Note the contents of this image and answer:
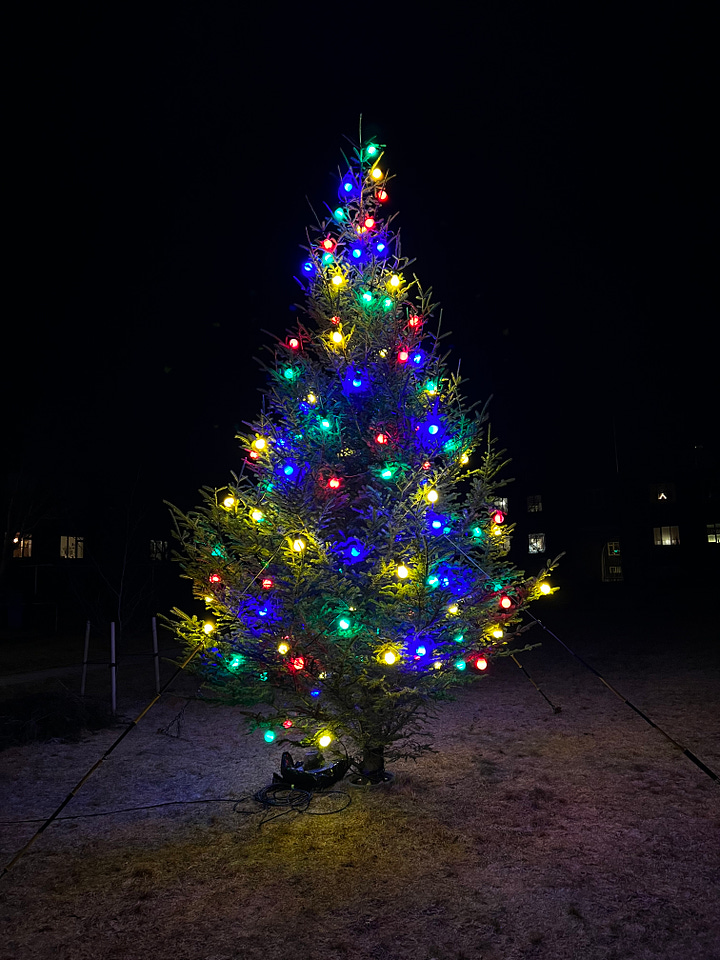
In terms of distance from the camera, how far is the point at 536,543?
151ft

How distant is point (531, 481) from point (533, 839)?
42520mm

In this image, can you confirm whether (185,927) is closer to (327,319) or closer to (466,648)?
(466,648)

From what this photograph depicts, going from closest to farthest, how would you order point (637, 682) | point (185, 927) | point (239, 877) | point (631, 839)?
point (185, 927) → point (239, 877) → point (631, 839) → point (637, 682)

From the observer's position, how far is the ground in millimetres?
4414

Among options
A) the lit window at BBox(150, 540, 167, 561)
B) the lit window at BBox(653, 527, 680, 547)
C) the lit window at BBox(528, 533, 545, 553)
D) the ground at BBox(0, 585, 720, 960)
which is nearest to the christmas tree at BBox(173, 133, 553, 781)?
the ground at BBox(0, 585, 720, 960)

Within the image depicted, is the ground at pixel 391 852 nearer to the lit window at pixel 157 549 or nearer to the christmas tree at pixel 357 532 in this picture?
the christmas tree at pixel 357 532

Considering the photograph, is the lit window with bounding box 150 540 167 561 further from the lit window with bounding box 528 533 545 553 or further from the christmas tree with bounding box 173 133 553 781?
the lit window with bounding box 528 533 545 553

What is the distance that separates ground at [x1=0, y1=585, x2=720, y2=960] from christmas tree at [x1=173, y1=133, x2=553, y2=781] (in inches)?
44.6

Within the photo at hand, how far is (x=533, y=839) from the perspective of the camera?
5.96 meters

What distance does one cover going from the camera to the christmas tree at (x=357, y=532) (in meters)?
7.11

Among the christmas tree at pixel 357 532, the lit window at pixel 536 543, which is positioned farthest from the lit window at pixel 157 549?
the lit window at pixel 536 543

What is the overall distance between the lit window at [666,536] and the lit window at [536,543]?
7947 mm

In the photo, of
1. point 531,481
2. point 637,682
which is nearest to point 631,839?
point 637,682

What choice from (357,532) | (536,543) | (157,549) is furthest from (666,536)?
(357,532)
